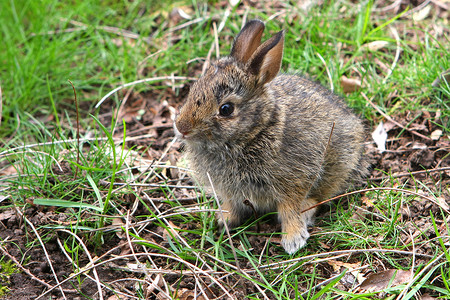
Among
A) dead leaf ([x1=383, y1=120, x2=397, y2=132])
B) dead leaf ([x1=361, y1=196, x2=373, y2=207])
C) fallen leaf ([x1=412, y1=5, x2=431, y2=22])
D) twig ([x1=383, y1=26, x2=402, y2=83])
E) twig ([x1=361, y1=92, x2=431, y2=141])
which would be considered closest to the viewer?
dead leaf ([x1=361, y1=196, x2=373, y2=207])

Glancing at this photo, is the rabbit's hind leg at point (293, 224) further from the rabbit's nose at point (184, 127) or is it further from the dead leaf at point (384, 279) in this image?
the rabbit's nose at point (184, 127)

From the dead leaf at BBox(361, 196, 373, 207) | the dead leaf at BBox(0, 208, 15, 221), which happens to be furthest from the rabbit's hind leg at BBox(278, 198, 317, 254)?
the dead leaf at BBox(0, 208, 15, 221)

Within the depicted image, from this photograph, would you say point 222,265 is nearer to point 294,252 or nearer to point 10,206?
point 294,252

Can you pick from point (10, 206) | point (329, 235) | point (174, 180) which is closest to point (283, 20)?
point (174, 180)

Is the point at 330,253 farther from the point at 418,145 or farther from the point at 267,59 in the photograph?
the point at 418,145

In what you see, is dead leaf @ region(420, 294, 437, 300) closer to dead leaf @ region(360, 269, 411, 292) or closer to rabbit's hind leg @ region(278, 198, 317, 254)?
dead leaf @ region(360, 269, 411, 292)

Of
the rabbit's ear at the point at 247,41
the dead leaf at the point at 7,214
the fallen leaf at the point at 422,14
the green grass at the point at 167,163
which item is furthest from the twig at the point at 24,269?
the fallen leaf at the point at 422,14

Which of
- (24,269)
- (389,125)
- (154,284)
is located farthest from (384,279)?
(24,269)
